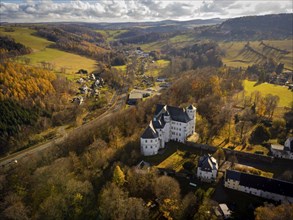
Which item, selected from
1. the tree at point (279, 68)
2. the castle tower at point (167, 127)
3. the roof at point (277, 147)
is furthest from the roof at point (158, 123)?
the tree at point (279, 68)

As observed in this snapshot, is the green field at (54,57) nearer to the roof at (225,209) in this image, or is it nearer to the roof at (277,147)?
the roof at (277,147)

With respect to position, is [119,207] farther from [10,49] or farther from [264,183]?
[10,49]

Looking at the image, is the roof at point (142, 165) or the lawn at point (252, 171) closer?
the lawn at point (252, 171)

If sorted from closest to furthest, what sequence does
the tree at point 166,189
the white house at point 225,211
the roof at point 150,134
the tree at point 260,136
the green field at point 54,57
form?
the white house at point 225,211
the tree at point 166,189
the roof at point 150,134
the tree at point 260,136
the green field at point 54,57

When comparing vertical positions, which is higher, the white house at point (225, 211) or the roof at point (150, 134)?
the roof at point (150, 134)

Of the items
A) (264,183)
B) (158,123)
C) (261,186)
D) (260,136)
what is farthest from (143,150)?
(260,136)
